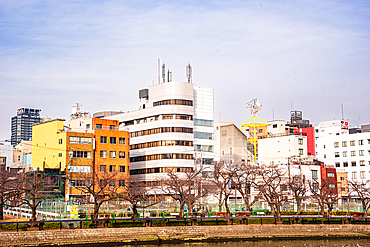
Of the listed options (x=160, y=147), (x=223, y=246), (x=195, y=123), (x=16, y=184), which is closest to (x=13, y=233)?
(x=223, y=246)

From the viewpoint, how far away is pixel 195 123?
116m

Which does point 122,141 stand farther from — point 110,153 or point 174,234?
point 174,234

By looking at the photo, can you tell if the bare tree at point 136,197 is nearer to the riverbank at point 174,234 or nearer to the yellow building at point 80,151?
the riverbank at point 174,234

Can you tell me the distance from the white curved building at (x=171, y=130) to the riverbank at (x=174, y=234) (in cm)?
5143

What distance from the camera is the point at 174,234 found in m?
52.3

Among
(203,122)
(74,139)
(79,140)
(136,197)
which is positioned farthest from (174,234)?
(203,122)

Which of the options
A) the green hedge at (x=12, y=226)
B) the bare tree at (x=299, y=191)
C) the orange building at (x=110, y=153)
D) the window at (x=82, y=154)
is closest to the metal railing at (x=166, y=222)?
the green hedge at (x=12, y=226)

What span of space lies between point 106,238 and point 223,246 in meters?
12.7

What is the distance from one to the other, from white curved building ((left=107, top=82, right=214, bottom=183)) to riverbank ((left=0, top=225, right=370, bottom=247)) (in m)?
51.4

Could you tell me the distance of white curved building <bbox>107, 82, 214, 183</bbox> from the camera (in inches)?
4373

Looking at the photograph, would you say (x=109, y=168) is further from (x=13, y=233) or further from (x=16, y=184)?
(x=13, y=233)

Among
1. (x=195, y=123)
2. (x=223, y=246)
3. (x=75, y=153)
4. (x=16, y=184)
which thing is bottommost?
(x=223, y=246)

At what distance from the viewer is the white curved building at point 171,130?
111062mm

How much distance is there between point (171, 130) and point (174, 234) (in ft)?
197
